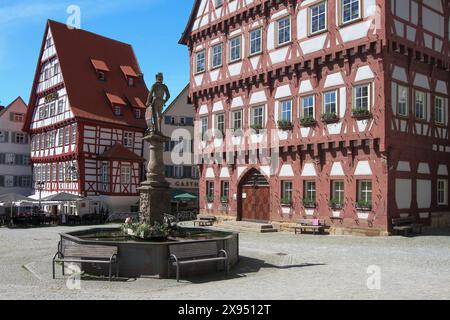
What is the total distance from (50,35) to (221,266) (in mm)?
37450

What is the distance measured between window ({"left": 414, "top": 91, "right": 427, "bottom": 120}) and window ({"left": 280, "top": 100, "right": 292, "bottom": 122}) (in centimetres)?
597

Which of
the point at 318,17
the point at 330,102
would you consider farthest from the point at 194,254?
the point at 318,17

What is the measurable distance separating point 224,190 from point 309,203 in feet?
23.6

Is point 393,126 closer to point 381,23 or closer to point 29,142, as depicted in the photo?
point 381,23

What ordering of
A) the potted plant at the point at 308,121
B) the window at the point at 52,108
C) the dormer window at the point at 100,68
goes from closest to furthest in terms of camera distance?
the potted plant at the point at 308,121, the window at the point at 52,108, the dormer window at the point at 100,68

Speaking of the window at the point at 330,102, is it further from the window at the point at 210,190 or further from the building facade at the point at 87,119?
the building facade at the point at 87,119

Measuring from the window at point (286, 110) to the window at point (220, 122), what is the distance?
486cm

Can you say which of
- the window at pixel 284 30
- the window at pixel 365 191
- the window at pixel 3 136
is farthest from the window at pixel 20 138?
the window at pixel 365 191

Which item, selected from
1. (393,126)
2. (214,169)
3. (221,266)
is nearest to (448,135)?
(393,126)

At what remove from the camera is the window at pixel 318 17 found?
24234 millimetres

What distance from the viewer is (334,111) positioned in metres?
23.6

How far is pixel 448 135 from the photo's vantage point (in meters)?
25.2

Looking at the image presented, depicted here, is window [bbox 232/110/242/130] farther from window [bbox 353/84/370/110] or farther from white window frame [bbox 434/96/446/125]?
white window frame [bbox 434/96/446/125]

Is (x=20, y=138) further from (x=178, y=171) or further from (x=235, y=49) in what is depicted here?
(x=235, y=49)
